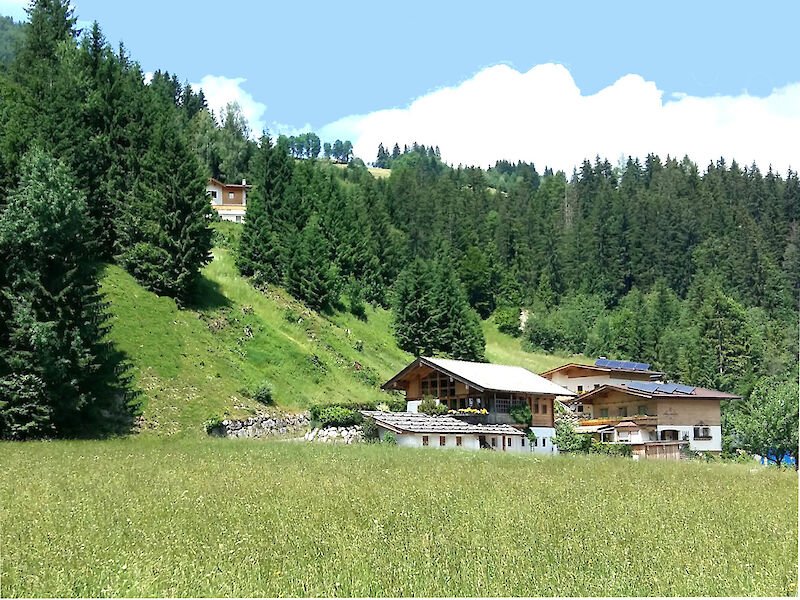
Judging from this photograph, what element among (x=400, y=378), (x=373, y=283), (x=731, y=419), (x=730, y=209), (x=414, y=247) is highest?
(x=730, y=209)

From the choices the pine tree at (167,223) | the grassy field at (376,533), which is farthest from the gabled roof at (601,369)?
the grassy field at (376,533)

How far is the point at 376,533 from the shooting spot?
12.8 metres

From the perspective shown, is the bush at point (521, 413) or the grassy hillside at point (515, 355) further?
the grassy hillside at point (515, 355)

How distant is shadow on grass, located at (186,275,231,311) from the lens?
5248 centimetres

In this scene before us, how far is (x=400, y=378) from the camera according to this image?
5109 centimetres

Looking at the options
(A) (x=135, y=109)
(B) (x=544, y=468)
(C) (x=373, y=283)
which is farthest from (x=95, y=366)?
(C) (x=373, y=283)

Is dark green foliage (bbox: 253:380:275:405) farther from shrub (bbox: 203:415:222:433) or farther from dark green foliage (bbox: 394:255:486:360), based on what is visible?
dark green foliage (bbox: 394:255:486:360)

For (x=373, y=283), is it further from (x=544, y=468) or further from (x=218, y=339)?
(x=544, y=468)

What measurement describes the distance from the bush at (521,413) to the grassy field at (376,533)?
25.0 m

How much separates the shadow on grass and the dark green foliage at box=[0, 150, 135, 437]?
1608 cm

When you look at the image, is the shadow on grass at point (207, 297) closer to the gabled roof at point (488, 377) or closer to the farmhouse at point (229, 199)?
the gabled roof at point (488, 377)

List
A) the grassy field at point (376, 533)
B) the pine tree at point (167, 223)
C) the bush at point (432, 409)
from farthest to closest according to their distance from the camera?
the pine tree at point (167, 223)
the bush at point (432, 409)
the grassy field at point (376, 533)

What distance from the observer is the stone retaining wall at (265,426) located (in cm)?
Answer: 3947

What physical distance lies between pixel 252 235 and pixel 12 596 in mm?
57816
